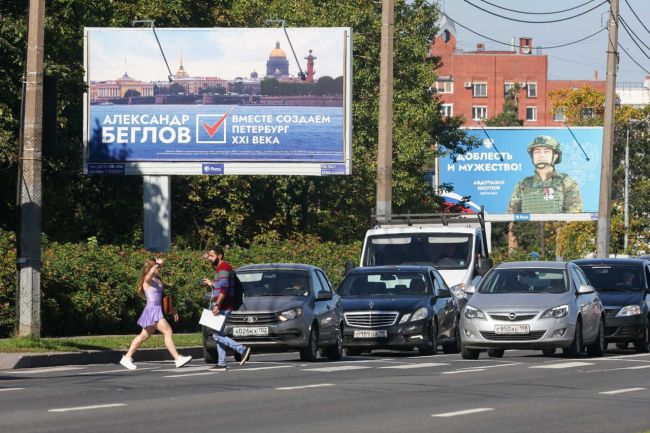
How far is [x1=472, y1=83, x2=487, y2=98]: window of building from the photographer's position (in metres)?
163

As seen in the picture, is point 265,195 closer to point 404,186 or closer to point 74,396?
point 404,186

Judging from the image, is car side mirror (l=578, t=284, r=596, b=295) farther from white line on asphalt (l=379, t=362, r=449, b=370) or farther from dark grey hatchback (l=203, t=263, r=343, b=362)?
dark grey hatchback (l=203, t=263, r=343, b=362)

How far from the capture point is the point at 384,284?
29.1 m

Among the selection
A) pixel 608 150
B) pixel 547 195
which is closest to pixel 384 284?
pixel 608 150

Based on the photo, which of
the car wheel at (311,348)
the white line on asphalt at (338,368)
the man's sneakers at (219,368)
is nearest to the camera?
the white line on asphalt at (338,368)

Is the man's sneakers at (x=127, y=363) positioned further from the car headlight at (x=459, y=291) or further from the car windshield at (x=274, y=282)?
the car headlight at (x=459, y=291)

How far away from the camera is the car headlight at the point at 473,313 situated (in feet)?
84.1

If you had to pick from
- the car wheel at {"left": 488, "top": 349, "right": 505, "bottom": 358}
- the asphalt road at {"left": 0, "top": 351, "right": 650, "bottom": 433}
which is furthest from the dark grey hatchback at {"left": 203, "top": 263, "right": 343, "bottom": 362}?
the car wheel at {"left": 488, "top": 349, "right": 505, "bottom": 358}

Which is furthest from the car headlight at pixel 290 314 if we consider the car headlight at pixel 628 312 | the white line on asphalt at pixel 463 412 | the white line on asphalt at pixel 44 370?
the white line on asphalt at pixel 463 412

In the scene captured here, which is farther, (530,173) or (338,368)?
(530,173)

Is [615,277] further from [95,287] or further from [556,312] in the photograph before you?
[95,287]

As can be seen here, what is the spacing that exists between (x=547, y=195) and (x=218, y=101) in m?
28.0

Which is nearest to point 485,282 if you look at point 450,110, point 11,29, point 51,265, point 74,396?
point 51,265

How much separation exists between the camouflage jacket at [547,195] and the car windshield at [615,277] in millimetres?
37467
